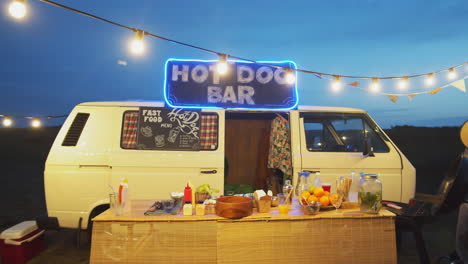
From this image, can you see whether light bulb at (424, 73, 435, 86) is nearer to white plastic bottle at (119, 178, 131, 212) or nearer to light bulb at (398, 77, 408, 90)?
light bulb at (398, 77, 408, 90)

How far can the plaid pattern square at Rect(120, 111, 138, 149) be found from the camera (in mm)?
4371

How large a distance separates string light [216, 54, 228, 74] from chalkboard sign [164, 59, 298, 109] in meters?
0.09

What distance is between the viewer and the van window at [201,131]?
4.39 metres

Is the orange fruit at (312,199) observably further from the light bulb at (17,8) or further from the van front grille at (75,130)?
the light bulb at (17,8)

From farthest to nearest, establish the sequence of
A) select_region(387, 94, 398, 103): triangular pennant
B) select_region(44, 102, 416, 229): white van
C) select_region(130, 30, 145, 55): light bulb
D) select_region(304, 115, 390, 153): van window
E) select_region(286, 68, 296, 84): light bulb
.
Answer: select_region(387, 94, 398, 103): triangular pennant
select_region(286, 68, 296, 84): light bulb
select_region(304, 115, 390, 153): van window
select_region(44, 102, 416, 229): white van
select_region(130, 30, 145, 55): light bulb

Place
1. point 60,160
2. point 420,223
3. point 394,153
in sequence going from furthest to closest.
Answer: point 394,153
point 60,160
point 420,223

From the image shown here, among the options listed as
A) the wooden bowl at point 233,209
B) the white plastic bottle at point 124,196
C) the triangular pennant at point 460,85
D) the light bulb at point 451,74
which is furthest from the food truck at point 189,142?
the light bulb at point 451,74

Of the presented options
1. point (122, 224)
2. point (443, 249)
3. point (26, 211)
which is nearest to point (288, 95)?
point (122, 224)

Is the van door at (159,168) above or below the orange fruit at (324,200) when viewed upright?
above

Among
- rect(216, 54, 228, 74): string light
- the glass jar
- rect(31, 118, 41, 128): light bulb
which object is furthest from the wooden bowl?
rect(31, 118, 41, 128): light bulb

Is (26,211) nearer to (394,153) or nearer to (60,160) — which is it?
(60,160)

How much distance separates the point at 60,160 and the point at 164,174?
1478 mm

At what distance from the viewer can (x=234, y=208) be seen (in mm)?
2869

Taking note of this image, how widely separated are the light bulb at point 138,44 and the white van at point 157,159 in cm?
93
